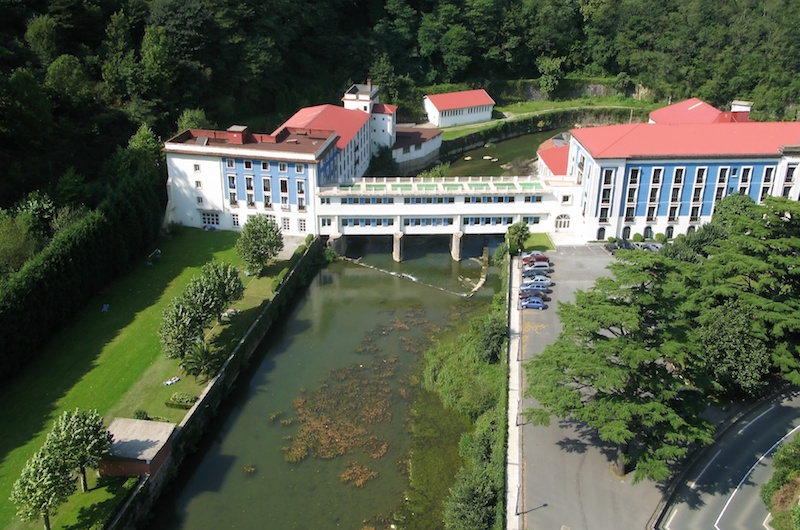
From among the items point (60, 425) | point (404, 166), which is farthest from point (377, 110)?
point (60, 425)

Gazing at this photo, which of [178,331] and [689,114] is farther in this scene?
[689,114]

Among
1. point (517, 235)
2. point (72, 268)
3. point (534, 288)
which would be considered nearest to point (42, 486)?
point (72, 268)

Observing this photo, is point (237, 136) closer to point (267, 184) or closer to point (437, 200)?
point (267, 184)

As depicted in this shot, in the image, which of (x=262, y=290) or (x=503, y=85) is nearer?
(x=262, y=290)

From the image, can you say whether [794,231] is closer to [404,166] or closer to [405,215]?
[405,215]

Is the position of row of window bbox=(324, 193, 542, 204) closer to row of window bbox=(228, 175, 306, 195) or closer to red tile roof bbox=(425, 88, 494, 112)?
row of window bbox=(228, 175, 306, 195)

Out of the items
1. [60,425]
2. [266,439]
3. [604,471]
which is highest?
[60,425]
